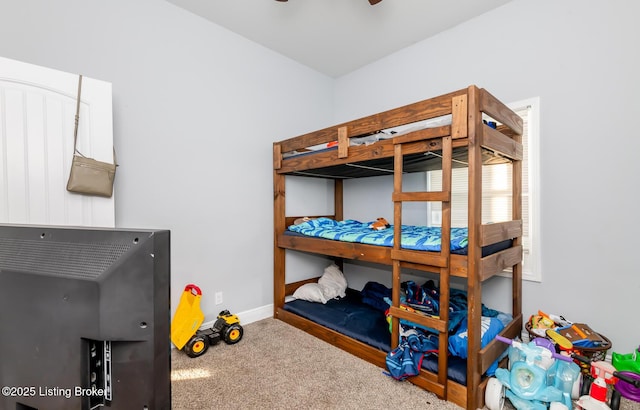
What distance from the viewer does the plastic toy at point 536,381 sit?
1.45m

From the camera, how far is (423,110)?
1764 millimetres

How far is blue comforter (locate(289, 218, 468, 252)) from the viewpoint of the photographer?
1745 millimetres

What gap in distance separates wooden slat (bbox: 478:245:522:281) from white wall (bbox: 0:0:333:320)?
1.90m

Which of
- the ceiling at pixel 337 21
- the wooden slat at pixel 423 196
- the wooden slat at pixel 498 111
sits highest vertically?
the ceiling at pixel 337 21

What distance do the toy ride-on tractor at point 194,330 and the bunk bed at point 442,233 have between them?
1.95ft

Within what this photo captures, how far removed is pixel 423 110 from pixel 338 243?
1133 mm

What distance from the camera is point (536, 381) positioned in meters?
1.48

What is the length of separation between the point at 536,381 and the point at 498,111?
1.48 metres

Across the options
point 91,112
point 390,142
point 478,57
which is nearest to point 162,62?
point 91,112

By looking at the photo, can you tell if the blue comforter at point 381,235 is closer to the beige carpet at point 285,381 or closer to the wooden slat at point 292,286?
the wooden slat at point 292,286

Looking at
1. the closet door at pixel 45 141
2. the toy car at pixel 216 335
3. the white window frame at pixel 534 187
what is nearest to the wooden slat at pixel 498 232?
the white window frame at pixel 534 187

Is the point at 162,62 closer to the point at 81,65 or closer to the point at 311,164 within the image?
the point at 81,65

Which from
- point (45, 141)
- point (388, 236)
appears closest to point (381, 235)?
point (388, 236)

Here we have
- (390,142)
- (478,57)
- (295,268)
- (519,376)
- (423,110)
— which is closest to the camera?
(519,376)
